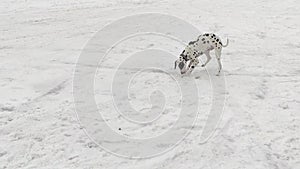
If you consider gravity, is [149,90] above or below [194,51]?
below

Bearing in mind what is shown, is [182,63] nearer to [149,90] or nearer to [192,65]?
[192,65]

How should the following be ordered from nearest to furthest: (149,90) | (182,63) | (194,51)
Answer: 1. (149,90)
2. (182,63)
3. (194,51)

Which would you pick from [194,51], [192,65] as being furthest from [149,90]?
[194,51]

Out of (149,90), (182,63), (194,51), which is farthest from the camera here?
(194,51)

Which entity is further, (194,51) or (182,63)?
(194,51)

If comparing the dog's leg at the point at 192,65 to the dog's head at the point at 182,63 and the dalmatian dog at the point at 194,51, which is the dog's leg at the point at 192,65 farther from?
the dog's head at the point at 182,63

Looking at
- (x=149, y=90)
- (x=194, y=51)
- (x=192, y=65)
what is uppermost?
(x=194, y=51)

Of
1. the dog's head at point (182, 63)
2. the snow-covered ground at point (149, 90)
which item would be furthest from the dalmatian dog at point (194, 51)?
the snow-covered ground at point (149, 90)

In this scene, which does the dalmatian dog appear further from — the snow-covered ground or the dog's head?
the snow-covered ground

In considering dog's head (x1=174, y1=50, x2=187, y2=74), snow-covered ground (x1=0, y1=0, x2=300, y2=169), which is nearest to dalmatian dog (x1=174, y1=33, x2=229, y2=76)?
dog's head (x1=174, y1=50, x2=187, y2=74)
